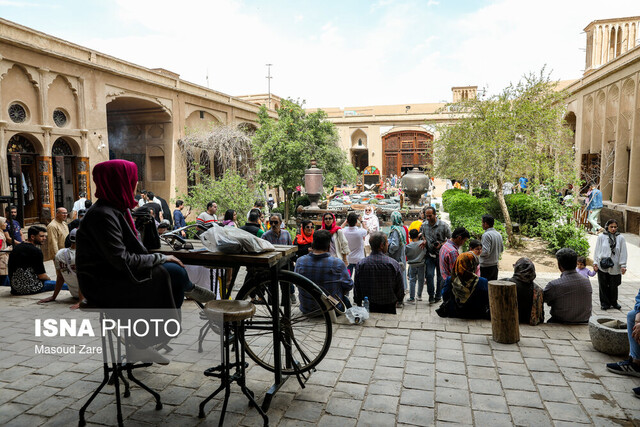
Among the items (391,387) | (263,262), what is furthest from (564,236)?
(263,262)

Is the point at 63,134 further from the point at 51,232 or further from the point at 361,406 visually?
the point at 361,406

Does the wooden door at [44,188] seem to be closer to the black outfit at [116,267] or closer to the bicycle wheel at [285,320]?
the bicycle wheel at [285,320]

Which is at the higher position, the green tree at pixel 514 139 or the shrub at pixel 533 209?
the green tree at pixel 514 139

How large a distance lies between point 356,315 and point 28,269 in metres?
4.93

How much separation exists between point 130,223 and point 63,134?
12705 millimetres

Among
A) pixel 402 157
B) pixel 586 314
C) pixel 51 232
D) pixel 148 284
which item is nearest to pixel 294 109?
pixel 51 232

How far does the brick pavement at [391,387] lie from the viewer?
A: 3236 mm

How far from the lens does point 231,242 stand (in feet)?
10.6

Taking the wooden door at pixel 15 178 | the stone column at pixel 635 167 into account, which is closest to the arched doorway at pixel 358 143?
the stone column at pixel 635 167

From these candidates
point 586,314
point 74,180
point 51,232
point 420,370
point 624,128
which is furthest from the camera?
point 624,128

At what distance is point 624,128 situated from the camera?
17.3m

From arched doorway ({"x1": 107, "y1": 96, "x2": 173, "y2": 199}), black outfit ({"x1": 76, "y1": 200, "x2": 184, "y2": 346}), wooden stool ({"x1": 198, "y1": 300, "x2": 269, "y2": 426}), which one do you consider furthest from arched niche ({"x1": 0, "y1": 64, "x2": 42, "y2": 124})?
wooden stool ({"x1": 198, "y1": 300, "x2": 269, "y2": 426})

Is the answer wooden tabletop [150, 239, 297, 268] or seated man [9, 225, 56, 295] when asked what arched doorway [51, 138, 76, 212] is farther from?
wooden tabletop [150, 239, 297, 268]

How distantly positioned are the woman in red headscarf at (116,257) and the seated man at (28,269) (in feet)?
15.0
